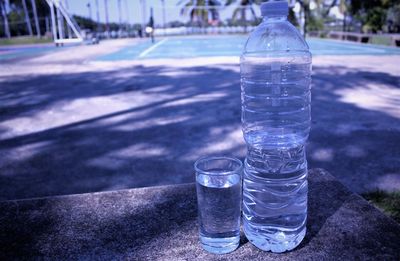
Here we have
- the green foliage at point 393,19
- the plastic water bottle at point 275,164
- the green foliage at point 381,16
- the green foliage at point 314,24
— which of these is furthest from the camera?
the green foliage at point 314,24

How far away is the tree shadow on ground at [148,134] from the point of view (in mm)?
3324

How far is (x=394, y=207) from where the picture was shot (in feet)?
8.09

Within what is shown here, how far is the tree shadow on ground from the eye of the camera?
3324mm

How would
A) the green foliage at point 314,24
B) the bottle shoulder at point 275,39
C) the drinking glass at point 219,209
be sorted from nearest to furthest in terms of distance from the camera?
the drinking glass at point 219,209 < the bottle shoulder at point 275,39 < the green foliage at point 314,24

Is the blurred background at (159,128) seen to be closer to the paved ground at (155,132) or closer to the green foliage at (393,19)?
the paved ground at (155,132)

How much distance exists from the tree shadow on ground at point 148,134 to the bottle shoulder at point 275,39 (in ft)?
5.80

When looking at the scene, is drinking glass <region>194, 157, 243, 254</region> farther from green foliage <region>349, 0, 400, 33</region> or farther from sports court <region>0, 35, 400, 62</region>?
green foliage <region>349, 0, 400, 33</region>

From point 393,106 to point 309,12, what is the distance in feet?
109

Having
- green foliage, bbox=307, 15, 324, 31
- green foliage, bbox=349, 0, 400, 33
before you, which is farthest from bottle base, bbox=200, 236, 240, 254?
green foliage, bbox=307, 15, 324, 31

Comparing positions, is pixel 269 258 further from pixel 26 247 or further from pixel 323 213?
pixel 26 247

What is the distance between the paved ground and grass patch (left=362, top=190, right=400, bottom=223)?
181 millimetres

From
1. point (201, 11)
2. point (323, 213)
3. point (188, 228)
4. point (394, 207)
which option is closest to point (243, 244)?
point (188, 228)

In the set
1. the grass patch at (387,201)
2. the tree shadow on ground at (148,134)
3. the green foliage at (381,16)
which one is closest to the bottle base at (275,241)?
the grass patch at (387,201)

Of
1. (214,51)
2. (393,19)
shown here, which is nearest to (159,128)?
(214,51)
